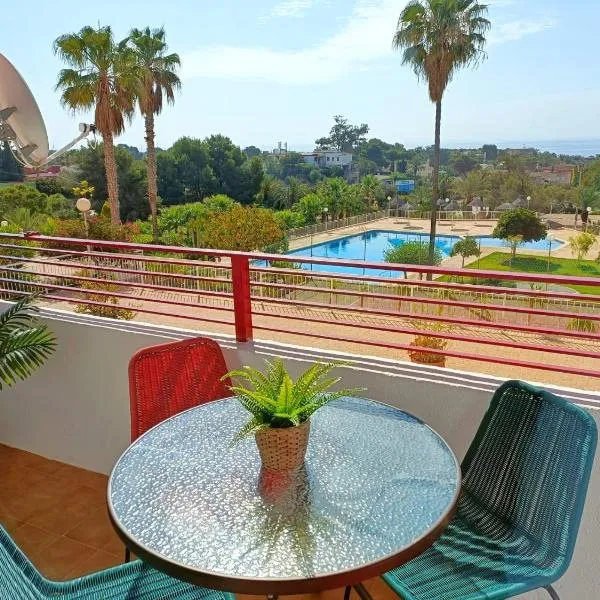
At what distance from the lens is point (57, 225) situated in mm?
15961

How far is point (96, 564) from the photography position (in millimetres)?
1967

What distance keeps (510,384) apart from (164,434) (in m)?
0.99

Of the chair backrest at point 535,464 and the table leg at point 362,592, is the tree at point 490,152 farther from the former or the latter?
the table leg at point 362,592

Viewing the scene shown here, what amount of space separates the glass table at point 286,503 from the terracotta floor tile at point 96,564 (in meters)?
0.76

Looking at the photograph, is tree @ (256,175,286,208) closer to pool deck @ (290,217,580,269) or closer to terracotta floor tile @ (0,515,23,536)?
pool deck @ (290,217,580,269)

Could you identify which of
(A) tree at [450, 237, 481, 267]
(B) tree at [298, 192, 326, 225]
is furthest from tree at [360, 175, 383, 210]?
(A) tree at [450, 237, 481, 267]

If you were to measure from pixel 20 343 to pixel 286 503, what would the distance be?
165 centimetres

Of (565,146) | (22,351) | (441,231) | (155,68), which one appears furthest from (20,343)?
(565,146)

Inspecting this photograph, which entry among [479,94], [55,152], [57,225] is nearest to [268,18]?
[479,94]

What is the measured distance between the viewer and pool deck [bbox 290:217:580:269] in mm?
29353

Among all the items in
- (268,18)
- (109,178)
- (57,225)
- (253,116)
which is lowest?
(57,225)

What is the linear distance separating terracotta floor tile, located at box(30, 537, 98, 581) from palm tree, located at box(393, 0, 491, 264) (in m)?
18.6

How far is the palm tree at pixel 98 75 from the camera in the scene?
578 inches

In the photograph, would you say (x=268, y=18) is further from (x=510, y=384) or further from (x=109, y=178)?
(x=510, y=384)
